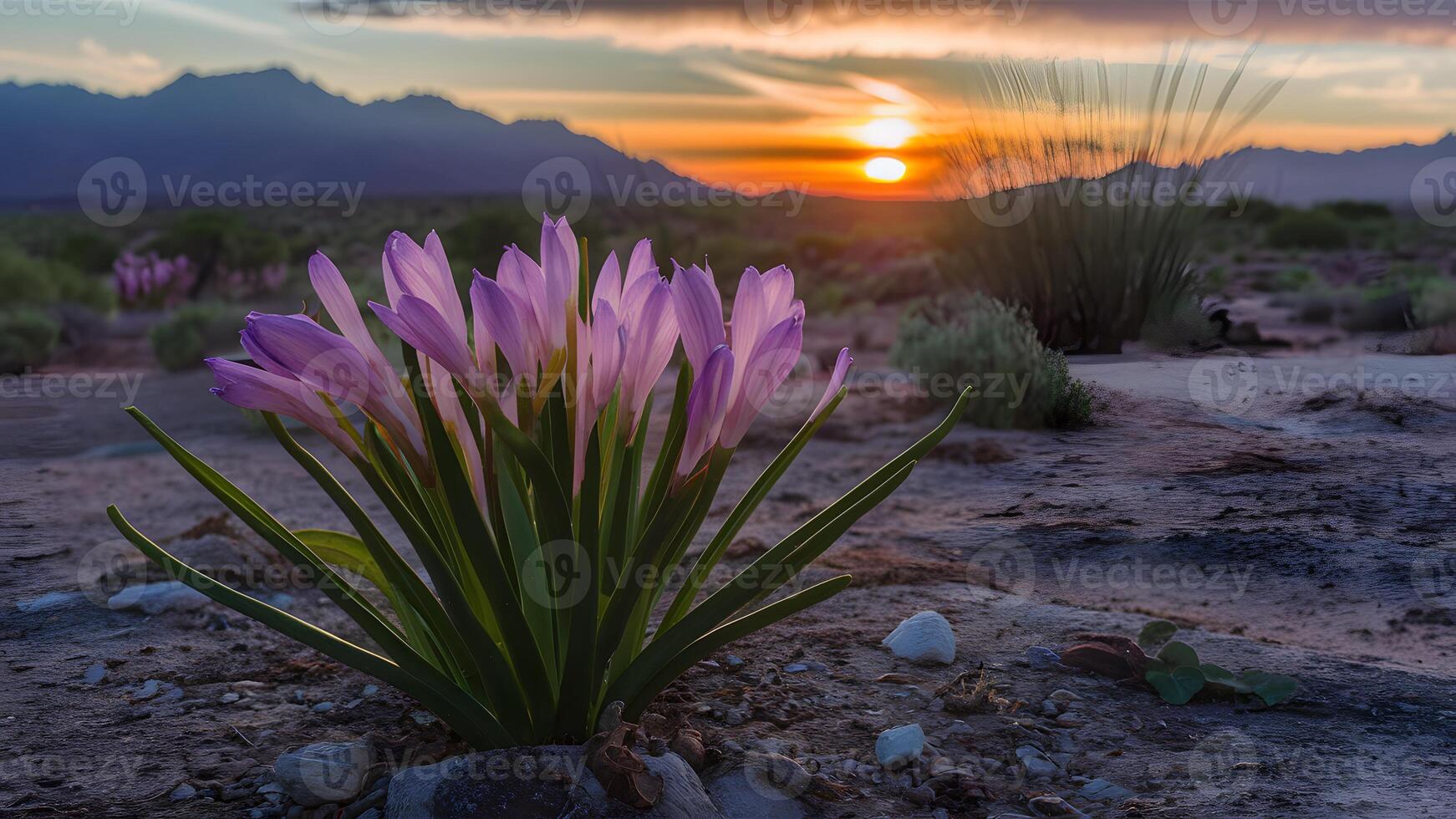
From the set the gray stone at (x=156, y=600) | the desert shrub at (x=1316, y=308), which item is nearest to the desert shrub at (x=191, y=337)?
the gray stone at (x=156, y=600)

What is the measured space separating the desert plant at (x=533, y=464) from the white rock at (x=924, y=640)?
0.76 m

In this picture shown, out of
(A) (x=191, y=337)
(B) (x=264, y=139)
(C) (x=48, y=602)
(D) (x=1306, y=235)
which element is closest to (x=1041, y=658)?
(C) (x=48, y=602)

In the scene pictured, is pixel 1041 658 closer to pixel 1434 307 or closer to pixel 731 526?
pixel 731 526

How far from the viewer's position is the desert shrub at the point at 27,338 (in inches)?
485

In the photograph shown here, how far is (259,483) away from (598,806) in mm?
5100

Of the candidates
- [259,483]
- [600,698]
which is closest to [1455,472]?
[600,698]

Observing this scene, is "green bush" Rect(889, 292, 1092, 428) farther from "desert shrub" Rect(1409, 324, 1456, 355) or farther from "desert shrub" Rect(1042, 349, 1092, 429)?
"desert shrub" Rect(1409, 324, 1456, 355)

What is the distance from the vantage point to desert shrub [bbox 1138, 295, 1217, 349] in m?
3.45

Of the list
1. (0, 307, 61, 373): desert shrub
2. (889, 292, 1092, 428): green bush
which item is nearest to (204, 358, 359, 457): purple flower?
(889, 292, 1092, 428): green bush

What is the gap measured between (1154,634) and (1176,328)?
1038mm

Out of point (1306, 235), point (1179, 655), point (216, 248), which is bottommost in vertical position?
point (1179, 655)

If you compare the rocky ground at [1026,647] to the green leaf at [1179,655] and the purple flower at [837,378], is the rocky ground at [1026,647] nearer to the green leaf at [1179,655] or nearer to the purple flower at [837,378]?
the green leaf at [1179,655]

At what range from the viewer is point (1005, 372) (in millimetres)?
3969

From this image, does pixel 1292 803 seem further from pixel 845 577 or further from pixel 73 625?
pixel 73 625
